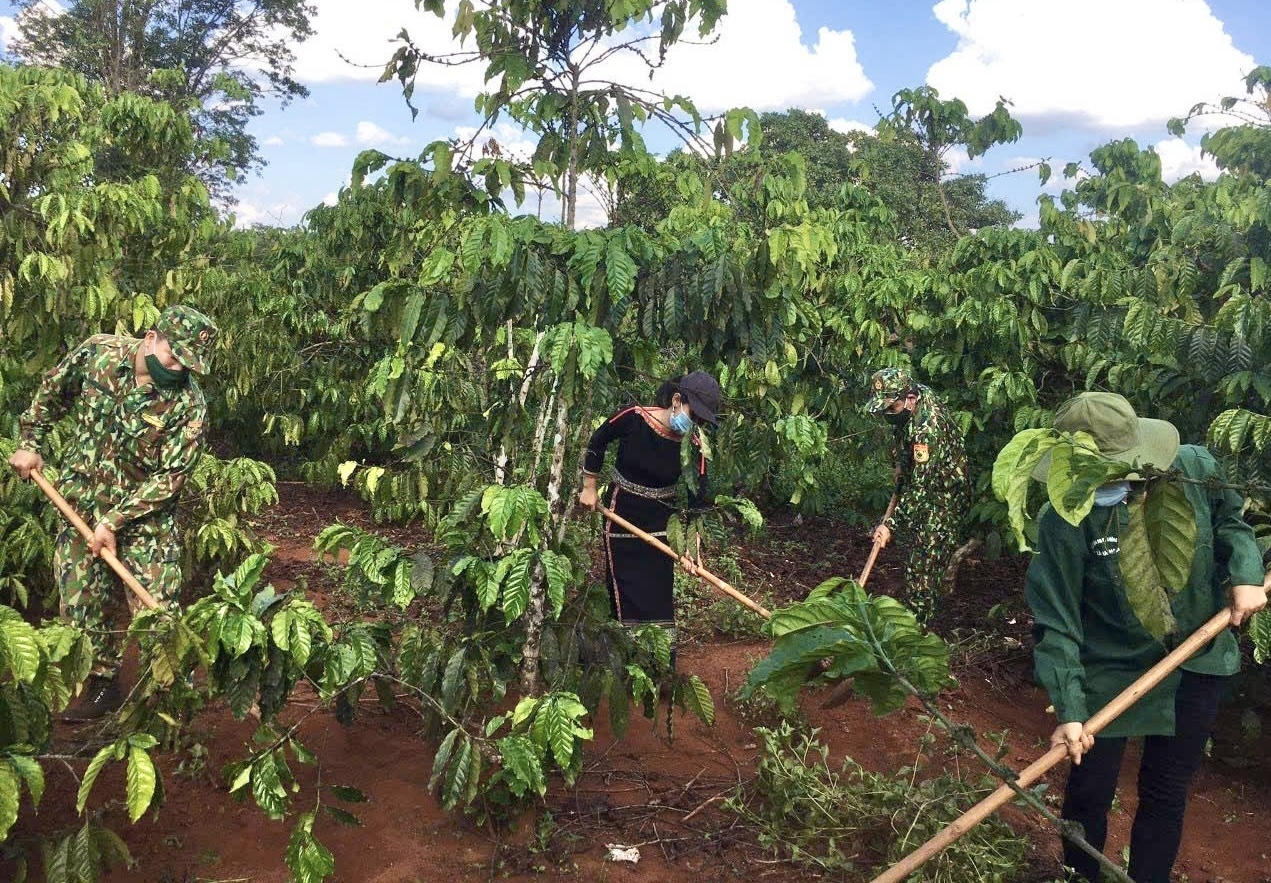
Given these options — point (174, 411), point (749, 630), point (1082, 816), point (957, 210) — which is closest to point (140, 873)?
point (174, 411)

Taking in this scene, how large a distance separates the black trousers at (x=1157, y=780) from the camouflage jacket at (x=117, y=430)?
3.01 meters

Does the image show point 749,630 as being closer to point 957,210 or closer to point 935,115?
point 935,115

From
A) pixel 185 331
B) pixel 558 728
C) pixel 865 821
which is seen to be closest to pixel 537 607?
pixel 558 728

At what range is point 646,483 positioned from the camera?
12.4 feet

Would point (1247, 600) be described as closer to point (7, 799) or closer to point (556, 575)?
point (556, 575)

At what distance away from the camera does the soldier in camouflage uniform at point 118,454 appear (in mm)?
3334

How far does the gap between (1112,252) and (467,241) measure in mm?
4077

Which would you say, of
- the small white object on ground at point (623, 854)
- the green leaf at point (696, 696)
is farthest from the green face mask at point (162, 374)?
the small white object on ground at point (623, 854)

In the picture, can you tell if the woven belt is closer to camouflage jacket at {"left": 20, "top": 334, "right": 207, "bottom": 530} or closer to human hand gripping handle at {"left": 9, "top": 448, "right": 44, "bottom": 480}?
camouflage jacket at {"left": 20, "top": 334, "right": 207, "bottom": 530}

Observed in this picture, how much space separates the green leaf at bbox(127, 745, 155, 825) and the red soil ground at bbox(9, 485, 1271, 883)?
2.47 feet

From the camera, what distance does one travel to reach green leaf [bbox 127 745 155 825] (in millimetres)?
2021

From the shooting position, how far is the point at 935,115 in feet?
25.3

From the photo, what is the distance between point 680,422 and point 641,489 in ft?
1.06

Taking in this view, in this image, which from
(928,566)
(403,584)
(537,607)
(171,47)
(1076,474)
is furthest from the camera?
(171,47)
